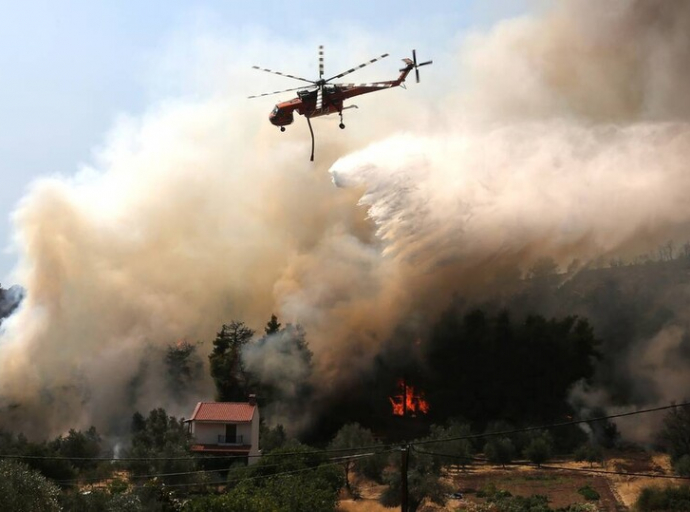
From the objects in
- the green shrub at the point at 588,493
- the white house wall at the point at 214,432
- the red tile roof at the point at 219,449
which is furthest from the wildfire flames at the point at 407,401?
the green shrub at the point at 588,493

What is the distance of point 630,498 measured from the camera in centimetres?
5238

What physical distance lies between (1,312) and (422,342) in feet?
155

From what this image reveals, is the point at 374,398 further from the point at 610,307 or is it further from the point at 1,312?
the point at 1,312

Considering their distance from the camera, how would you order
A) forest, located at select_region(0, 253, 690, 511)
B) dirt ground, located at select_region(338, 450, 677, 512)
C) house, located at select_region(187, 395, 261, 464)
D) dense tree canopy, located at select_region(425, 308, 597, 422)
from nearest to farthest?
1. dirt ground, located at select_region(338, 450, 677, 512)
2. forest, located at select_region(0, 253, 690, 511)
3. house, located at select_region(187, 395, 261, 464)
4. dense tree canopy, located at select_region(425, 308, 597, 422)

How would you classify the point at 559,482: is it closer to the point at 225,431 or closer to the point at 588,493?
the point at 588,493

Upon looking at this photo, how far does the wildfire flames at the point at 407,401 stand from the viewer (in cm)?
7144

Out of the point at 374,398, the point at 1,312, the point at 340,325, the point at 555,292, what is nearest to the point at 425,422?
the point at 374,398

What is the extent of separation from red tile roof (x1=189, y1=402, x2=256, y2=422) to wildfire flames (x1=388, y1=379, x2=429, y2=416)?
1319 cm

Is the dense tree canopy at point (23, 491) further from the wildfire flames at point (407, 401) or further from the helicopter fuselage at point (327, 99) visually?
the wildfire flames at point (407, 401)

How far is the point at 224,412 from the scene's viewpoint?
6316 centimetres

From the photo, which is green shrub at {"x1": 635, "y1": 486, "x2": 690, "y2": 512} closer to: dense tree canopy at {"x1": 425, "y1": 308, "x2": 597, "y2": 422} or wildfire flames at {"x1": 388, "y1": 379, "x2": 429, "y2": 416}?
dense tree canopy at {"x1": 425, "y1": 308, "x2": 597, "y2": 422}

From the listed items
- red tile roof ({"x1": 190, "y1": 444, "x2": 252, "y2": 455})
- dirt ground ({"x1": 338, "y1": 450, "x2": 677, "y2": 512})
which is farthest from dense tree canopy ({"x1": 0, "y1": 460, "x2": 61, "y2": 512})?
red tile roof ({"x1": 190, "y1": 444, "x2": 252, "y2": 455})

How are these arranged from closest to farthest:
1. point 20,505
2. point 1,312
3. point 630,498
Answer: point 20,505
point 630,498
point 1,312

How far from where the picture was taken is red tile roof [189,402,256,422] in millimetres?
62375
